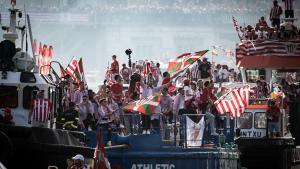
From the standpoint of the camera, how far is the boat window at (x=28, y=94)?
24987mm

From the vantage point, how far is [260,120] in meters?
34.1

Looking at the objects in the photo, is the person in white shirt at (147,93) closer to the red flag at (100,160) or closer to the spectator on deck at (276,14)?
the red flag at (100,160)

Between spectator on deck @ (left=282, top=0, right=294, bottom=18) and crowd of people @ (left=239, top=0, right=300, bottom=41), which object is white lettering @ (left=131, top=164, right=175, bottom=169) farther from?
spectator on deck @ (left=282, top=0, right=294, bottom=18)

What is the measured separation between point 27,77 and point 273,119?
32.9ft

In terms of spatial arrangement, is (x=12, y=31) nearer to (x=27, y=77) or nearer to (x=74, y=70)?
(x=27, y=77)

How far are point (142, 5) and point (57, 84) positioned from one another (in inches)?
4929

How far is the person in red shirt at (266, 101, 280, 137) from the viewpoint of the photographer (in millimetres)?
33375

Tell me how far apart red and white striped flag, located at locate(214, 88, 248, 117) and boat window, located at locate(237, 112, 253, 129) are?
311cm

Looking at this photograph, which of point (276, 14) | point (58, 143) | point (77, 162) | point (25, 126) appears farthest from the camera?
point (276, 14)

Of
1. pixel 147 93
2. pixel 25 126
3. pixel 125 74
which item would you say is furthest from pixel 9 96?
pixel 125 74

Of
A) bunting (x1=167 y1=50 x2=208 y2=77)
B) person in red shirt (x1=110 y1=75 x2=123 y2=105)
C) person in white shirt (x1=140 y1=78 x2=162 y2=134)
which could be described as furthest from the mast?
bunting (x1=167 y1=50 x2=208 y2=77)

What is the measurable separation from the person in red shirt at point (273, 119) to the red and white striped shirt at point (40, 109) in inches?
395

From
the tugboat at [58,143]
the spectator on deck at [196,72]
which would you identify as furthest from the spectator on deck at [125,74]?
the tugboat at [58,143]

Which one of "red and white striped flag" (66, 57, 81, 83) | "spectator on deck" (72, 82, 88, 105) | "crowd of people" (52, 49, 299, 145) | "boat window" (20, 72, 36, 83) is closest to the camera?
"boat window" (20, 72, 36, 83)
